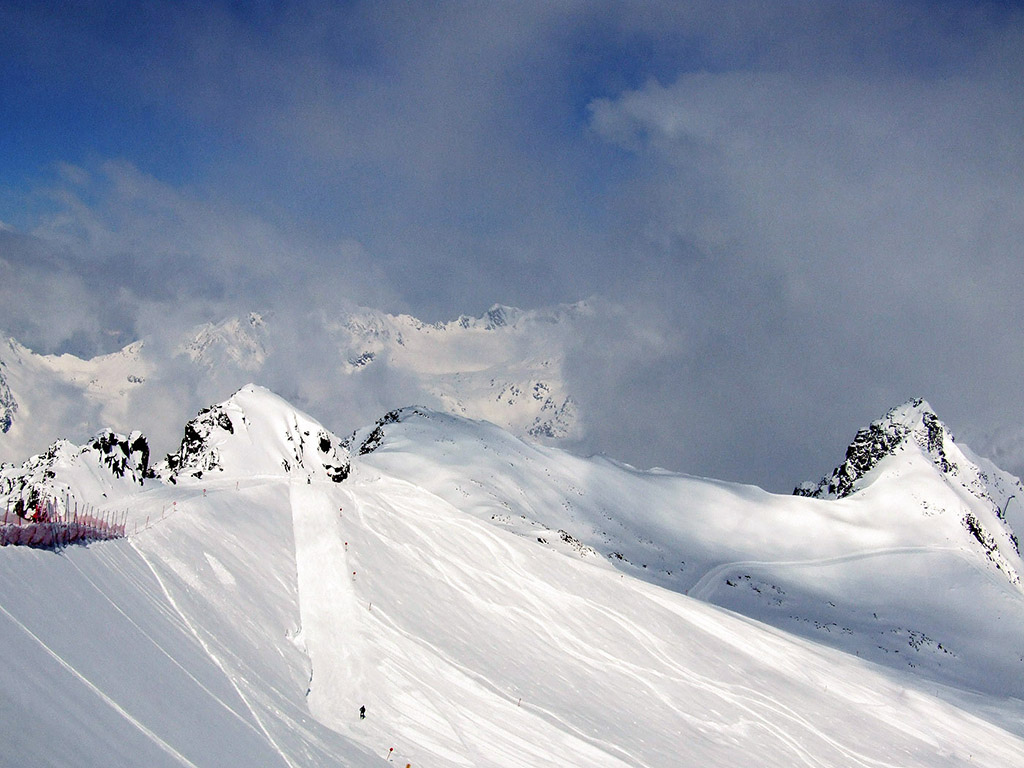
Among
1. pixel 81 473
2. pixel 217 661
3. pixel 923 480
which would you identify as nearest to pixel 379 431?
pixel 81 473

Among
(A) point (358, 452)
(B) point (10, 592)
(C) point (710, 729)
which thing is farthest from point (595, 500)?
(B) point (10, 592)

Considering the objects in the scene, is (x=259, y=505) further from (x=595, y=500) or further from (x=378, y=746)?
(x=595, y=500)

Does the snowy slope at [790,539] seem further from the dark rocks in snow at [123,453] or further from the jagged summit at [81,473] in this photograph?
the jagged summit at [81,473]

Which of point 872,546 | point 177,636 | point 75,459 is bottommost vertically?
point 177,636

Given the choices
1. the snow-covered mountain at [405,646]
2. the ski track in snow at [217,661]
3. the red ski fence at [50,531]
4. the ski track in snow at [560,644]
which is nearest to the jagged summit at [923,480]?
the snow-covered mountain at [405,646]

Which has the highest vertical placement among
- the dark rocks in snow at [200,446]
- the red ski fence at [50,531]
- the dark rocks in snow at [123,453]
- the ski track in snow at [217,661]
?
the dark rocks in snow at [200,446]

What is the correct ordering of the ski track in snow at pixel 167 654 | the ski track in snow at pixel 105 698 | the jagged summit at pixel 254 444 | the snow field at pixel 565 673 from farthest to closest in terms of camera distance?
the jagged summit at pixel 254 444 → the snow field at pixel 565 673 → the ski track in snow at pixel 167 654 → the ski track in snow at pixel 105 698
